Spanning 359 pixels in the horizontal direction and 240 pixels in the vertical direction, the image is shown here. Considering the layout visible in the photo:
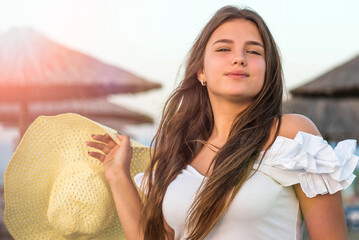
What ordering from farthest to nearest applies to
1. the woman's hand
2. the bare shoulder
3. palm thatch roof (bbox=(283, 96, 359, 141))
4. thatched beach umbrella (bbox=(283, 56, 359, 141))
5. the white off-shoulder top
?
1. palm thatch roof (bbox=(283, 96, 359, 141))
2. thatched beach umbrella (bbox=(283, 56, 359, 141))
3. the woman's hand
4. the bare shoulder
5. the white off-shoulder top

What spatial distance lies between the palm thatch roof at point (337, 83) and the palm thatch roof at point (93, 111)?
11.3 ft

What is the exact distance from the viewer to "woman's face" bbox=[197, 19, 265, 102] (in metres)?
1.86

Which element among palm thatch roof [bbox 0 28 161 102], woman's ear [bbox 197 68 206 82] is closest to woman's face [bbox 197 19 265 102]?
woman's ear [bbox 197 68 206 82]

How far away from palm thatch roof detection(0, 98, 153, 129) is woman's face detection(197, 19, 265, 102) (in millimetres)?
8159

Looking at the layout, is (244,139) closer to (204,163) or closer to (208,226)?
(204,163)

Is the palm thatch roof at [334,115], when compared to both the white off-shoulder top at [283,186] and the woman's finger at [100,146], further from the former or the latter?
the white off-shoulder top at [283,186]

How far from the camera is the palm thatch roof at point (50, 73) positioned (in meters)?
7.80

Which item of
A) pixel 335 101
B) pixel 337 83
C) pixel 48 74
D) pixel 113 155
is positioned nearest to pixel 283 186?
pixel 113 155

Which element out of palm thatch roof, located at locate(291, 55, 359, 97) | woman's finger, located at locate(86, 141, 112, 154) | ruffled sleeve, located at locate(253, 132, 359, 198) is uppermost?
ruffled sleeve, located at locate(253, 132, 359, 198)

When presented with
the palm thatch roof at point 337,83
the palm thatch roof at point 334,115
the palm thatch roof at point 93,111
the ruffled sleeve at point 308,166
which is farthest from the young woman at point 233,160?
the palm thatch roof at point 93,111

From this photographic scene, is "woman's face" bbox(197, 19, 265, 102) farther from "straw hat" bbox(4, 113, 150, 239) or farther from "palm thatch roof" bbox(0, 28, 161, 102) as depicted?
"palm thatch roof" bbox(0, 28, 161, 102)

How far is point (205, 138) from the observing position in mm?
2193

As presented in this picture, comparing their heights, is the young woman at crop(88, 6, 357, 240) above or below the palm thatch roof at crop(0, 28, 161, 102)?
above

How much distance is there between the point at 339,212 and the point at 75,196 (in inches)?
40.7
